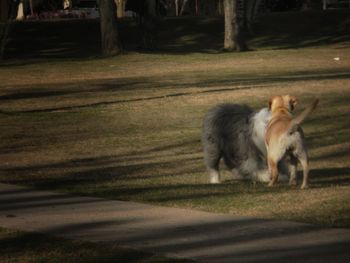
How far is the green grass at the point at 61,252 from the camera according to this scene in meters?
8.89

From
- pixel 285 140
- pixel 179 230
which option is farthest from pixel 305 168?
pixel 179 230

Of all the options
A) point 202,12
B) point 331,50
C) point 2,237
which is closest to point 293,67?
point 331,50

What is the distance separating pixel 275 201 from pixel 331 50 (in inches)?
1550

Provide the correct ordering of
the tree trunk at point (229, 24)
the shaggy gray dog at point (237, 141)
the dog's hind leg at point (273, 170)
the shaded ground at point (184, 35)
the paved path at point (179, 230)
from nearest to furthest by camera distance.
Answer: the paved path at point (179, 230) → the dog's hind leg at point (273, 170) → the shaggy gray dog at point (237, 141) → the tree trunk at point (229, 24) → the shaded ground at point (184, 35)

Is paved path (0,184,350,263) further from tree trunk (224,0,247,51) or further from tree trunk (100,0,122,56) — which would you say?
tree trunk (224,0,247,51)

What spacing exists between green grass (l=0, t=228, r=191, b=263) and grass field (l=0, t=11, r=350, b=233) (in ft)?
6.67

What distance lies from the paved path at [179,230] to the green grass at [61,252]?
0.62 ft

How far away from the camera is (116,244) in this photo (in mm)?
9438

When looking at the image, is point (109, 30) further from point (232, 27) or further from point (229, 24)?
point (232, 27)

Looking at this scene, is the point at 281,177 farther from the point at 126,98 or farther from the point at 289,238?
the point at 126,98

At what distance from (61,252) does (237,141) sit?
15.9ft

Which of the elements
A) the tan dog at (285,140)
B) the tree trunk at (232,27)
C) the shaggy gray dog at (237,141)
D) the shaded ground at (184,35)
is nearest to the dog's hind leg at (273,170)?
the tan dog at (285,140)

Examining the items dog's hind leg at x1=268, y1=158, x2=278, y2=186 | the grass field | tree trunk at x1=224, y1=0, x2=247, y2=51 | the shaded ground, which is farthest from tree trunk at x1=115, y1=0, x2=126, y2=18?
dog's hind leg at x1=268, y1=158, x2=278, y2=186

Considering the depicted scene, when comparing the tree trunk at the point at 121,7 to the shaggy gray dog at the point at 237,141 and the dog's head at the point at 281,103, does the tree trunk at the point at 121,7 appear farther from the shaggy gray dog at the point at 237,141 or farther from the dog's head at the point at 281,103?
the dog's head at the point at 281,103
